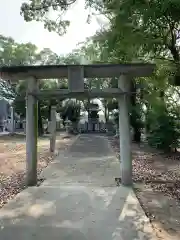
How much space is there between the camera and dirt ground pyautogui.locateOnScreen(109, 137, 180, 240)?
529 cm

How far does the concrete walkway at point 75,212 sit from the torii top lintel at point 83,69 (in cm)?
258

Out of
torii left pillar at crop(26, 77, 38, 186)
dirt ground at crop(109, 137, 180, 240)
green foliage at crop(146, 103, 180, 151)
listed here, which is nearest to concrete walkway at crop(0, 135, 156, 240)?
dirt ground at crop(109, 137, 180, 240)

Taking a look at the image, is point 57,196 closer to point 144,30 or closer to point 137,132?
point 144,30

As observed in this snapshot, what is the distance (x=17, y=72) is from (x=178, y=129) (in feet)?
29.9

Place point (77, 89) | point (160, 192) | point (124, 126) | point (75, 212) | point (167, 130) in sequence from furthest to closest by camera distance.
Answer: point (167, 130)
point (124, 126)
point (77, 89)
point (160, 192)
point (75, 212)

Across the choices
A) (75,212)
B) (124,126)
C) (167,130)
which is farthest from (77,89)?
(167,130)

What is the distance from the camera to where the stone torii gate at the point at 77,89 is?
8.25 m

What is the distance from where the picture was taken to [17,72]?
329 inches

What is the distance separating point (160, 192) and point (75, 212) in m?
2.49

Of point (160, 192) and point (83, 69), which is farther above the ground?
point (83, 69)

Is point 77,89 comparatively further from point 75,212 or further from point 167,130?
point 167,130

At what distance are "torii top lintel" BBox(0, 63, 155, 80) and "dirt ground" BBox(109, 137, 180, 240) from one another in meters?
2.65

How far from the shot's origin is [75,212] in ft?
19.3

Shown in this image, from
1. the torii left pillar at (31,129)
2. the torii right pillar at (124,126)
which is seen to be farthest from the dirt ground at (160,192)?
the torii left pillar at (31,129)
